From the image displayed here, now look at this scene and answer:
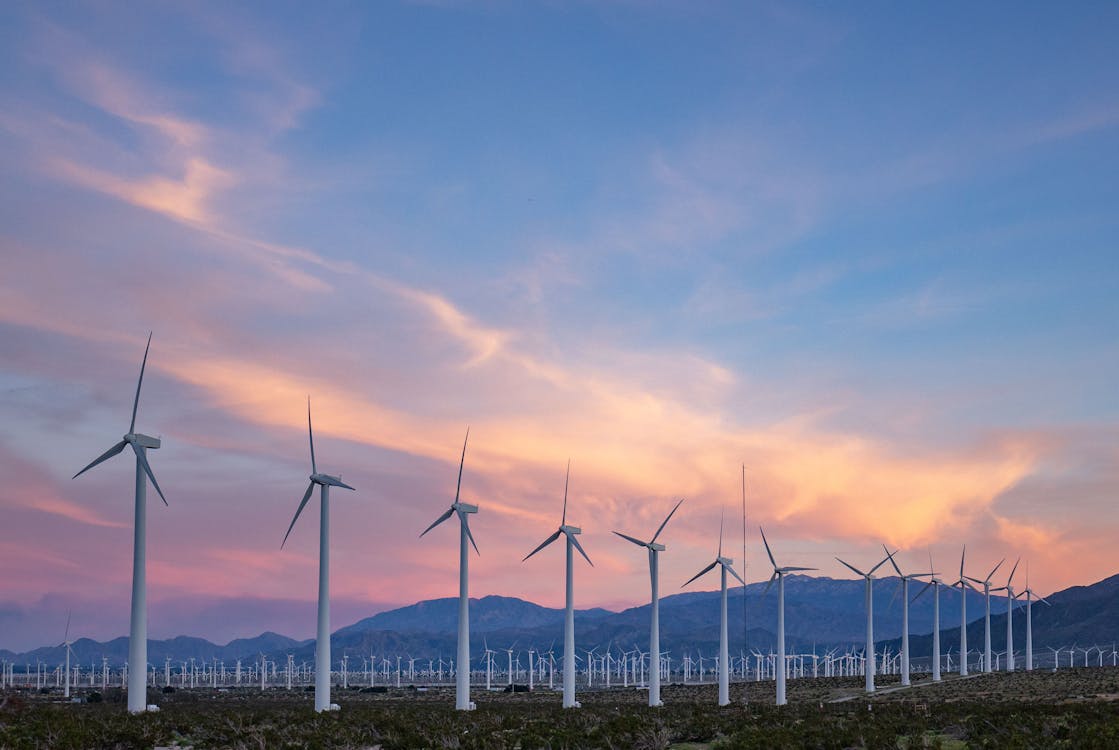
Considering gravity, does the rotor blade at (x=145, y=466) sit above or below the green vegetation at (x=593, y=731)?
above

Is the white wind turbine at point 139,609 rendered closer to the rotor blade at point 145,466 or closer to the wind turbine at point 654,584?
the rotor blade at point 145,466

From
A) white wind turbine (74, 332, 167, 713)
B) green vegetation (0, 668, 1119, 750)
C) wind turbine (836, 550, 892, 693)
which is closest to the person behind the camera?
green vegetation (0, 668, 1119, 750)

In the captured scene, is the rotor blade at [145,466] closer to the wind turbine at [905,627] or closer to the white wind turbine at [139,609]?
the white wind turbine at [139,609]


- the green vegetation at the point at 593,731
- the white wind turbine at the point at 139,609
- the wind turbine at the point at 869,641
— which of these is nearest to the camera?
the green vegetation at the point at 593,731

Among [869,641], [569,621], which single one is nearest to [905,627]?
[869,641]

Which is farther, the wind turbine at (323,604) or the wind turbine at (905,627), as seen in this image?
the wind turbine at (905,627)

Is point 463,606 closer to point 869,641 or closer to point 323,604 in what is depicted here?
point 323,604

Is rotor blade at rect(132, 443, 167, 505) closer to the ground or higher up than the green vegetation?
higher up

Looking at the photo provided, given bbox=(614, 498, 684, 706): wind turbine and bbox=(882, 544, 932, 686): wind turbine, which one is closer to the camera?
bbox=(614, 498, 684, 706): wind turbine

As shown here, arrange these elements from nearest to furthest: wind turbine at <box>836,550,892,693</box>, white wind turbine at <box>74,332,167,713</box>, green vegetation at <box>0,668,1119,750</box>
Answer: green vegetation at <box>0,668,1119,750</box> → white wind turbine at <box>74,332,167,713</box> → wind turbine at <box>836,550,892,693</box>

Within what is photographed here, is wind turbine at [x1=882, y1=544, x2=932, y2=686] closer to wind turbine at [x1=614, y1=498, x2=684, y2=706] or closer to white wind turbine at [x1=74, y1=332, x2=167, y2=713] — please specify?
wind turbine at [x1=614, y1=498, x2=684, y2=706]

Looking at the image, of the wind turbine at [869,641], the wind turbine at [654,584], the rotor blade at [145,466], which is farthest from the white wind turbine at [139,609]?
the wind turbine at [869,641]

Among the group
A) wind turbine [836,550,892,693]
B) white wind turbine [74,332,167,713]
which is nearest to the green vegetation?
white wind turbine [74,332,167,713]

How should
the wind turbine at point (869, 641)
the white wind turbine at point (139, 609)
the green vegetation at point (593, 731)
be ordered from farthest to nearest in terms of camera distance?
the wind turbine at point (869, 641)
the white wind turbine at point (139, 609)
the green vegetation at point (593, 731)
